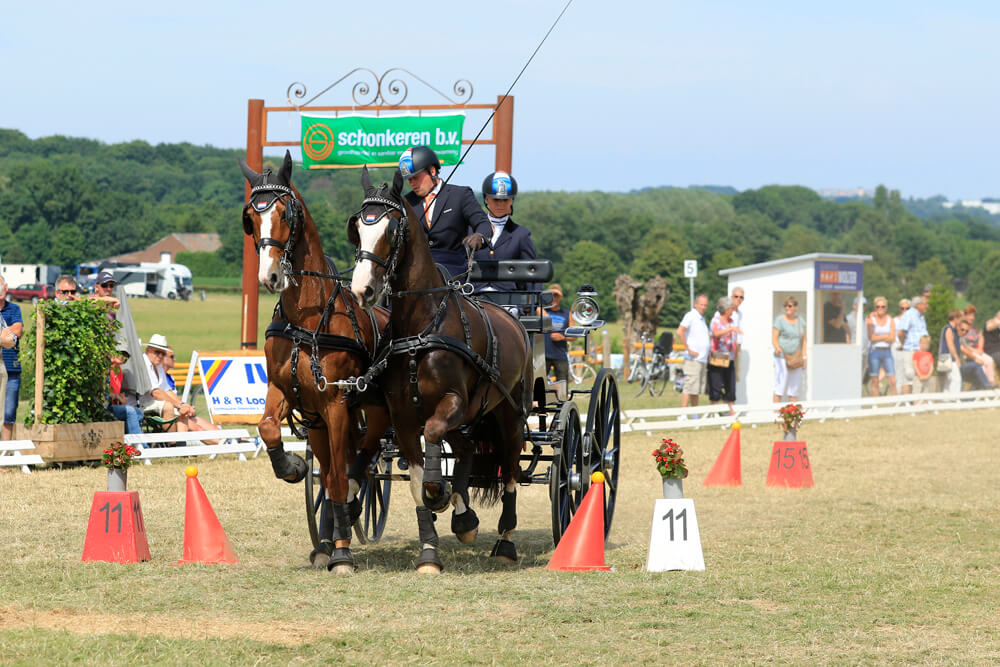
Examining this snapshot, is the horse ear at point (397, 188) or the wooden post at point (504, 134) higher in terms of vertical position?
the wooden post at point (504, 134)

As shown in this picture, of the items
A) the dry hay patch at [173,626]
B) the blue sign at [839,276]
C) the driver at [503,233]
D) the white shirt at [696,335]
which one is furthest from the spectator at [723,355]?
the dry hay patch at [173,626]

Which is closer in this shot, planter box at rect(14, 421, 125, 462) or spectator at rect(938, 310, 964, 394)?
planter box at rect(14, 421, 125, 462)

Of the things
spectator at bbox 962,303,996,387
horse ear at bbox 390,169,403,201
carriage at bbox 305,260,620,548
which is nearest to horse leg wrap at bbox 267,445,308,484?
carriage at bbox 305,260,620,548

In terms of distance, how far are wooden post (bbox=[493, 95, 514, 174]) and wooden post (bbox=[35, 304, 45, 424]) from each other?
19.6 feet

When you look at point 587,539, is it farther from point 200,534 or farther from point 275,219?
point 275,219

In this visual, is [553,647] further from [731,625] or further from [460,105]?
[460,105]

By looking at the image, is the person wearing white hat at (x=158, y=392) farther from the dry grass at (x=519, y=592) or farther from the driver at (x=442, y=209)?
the driver at (x=442, y=209)

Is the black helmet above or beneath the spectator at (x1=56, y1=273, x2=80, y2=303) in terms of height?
above

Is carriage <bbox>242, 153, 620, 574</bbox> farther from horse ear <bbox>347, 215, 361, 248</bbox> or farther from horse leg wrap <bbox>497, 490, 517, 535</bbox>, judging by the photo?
horse leg wrap <bbox>497, 490, 517, 535</bbox>

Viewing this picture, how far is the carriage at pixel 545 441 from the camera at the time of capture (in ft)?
28.2

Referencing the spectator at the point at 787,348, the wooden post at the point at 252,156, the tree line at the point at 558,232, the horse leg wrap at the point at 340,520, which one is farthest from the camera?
the tree line at the point at 558,232

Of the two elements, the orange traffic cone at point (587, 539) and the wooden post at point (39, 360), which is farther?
the wooden post at point (39, 360)

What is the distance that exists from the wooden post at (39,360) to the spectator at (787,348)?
39.8 ft

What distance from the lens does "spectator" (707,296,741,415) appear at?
19219 millimetres
